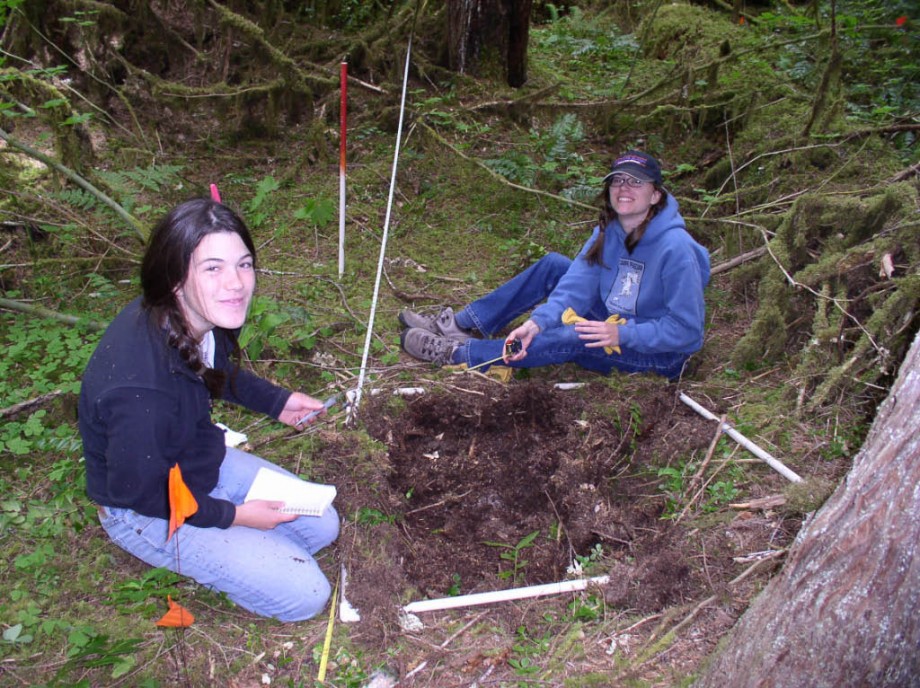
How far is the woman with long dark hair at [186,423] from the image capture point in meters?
2.08

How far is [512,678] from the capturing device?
2107mm

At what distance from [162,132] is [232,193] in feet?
3.88

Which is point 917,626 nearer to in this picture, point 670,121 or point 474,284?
point 474,284

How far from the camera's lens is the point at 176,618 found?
2305 mm

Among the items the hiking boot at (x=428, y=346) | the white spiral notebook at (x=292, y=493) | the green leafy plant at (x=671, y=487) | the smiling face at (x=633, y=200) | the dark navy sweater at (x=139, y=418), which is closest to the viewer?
the dark navy sweater at (x=139, y=418)

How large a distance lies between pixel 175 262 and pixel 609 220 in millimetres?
2383

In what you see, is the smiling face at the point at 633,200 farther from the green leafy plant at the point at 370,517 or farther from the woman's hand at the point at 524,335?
the green leafy plant at the point at 370,517

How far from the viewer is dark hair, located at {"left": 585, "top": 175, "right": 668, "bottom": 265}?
135 inches

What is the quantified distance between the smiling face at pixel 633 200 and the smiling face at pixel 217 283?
2033 mm

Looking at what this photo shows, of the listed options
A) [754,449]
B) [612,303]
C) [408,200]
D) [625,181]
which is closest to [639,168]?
[625,181]

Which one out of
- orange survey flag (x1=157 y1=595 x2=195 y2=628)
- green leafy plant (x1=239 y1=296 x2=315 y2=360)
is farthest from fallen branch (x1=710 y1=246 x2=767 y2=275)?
orange survey flag (x1=157 y1=595 x2=195 y2=628)

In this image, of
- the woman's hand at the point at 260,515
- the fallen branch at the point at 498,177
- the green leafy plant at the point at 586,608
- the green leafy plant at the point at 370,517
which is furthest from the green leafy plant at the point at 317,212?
the green leafy plant at the point at 586,608

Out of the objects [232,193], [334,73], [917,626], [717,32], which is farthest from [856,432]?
[717,32]

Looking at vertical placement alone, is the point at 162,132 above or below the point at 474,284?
above
